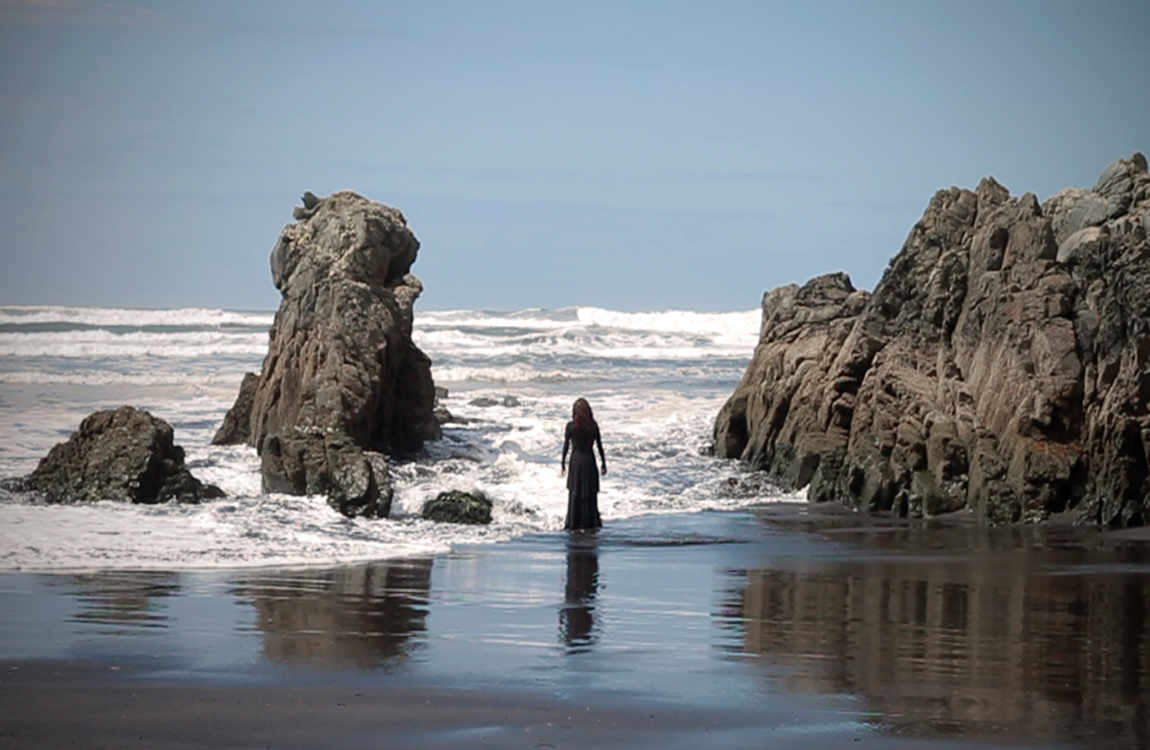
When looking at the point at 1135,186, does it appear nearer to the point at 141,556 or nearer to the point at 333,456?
the point at 333,456

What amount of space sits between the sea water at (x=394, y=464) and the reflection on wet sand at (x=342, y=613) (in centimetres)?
124

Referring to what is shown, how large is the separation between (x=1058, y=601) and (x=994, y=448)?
7.62 meters

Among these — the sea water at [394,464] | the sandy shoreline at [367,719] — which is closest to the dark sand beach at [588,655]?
the sandy shoreline at [367,719]

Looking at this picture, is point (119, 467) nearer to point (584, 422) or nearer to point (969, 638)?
point (584, 422)

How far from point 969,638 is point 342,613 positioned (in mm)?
4347

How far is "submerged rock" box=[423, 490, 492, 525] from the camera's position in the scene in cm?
1892

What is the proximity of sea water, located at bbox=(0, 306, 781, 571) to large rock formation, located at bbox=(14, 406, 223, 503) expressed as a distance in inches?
22.2

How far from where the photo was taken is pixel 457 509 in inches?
750

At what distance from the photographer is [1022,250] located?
67.2ft

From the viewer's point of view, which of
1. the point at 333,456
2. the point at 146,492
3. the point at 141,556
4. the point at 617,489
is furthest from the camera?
the point at 617,489

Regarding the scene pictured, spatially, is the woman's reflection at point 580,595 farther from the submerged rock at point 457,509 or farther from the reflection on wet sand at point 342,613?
the submerged rock at point 457,509

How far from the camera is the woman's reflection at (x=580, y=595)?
978 cm

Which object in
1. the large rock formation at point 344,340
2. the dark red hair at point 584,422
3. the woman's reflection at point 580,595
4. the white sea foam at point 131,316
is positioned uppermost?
the white sea foam at point 131,316

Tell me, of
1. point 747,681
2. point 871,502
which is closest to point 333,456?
Answer: point 871,502
